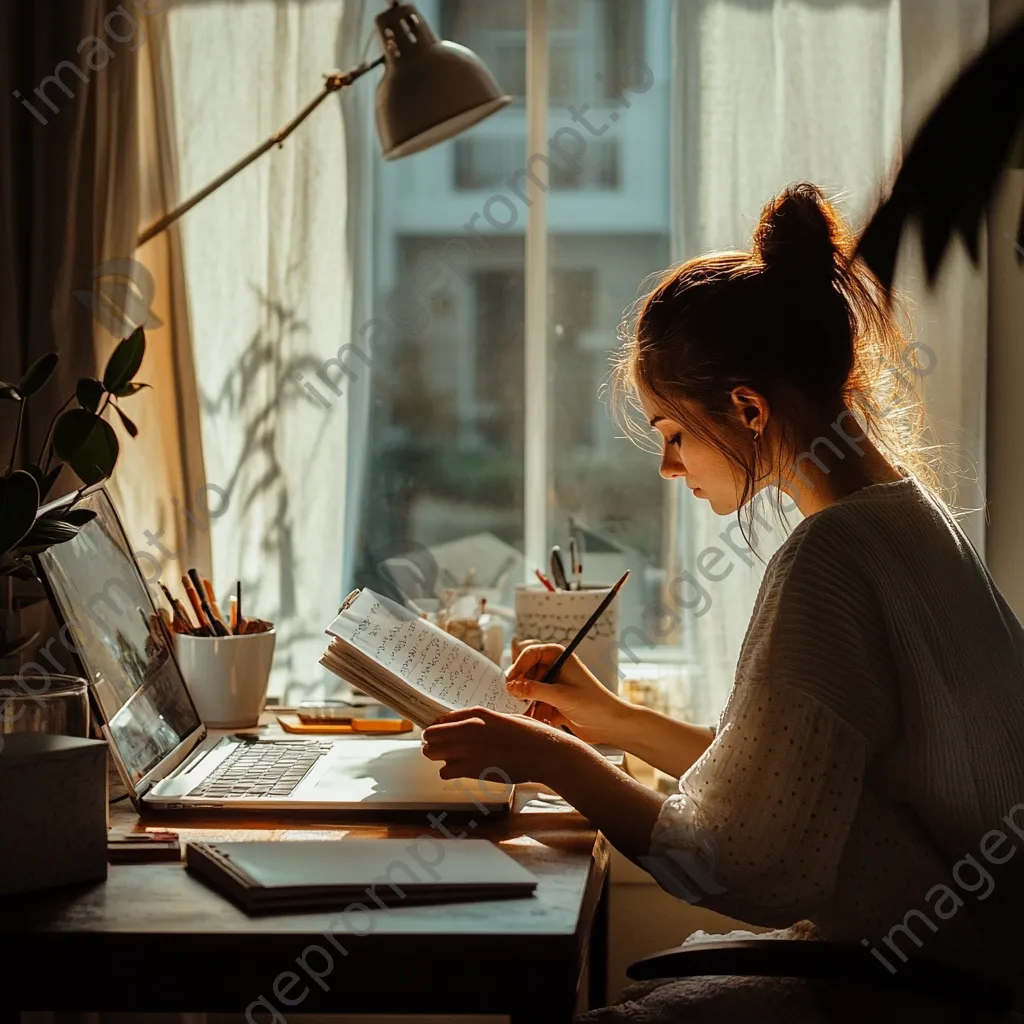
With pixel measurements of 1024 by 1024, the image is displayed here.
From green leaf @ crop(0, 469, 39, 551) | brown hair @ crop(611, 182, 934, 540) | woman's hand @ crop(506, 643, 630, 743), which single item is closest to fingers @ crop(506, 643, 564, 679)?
woman's hand @ crop(506, 643, 630, 743)

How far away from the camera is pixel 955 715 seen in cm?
109

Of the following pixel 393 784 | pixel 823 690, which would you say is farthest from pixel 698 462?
pixel 393 784

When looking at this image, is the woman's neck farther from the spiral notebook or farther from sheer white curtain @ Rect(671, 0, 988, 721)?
sheer white curtain @ Rect(671, 0, 988, 721)

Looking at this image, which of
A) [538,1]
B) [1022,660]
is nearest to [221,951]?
[1022,660]

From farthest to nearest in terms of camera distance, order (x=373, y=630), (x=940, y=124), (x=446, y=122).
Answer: (x=446, y=122) < (x=373, y=630) < (x=940, y=124)

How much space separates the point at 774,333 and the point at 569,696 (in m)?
0.52

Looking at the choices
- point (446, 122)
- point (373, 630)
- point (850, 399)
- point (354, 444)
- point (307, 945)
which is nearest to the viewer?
point (307, 945)

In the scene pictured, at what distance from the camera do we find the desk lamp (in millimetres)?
1642

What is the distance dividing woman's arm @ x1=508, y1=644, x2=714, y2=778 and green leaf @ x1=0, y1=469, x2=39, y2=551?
59 centimetres

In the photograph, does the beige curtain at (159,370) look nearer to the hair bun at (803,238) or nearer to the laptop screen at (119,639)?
the laptop screen at (119,639)

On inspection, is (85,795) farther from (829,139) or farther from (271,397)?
(829,139)

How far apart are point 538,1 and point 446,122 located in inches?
20.3

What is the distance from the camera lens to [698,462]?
4.22 ft

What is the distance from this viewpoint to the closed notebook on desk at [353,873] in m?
1.01
